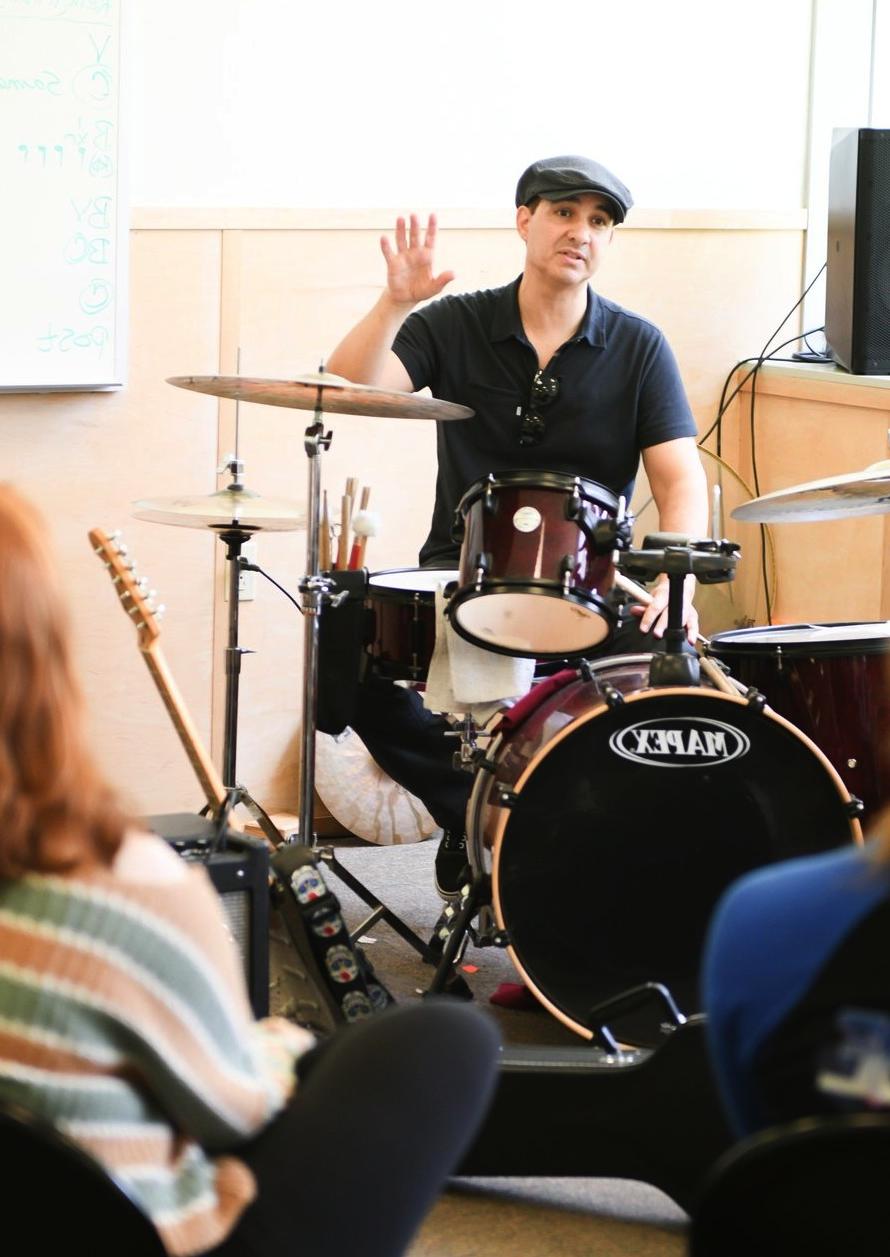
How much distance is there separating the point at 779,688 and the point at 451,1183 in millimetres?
961

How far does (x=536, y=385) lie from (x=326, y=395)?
2.10 ft

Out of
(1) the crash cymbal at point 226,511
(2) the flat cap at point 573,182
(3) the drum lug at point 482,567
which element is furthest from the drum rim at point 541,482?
(2) the flat cap at point 573,182

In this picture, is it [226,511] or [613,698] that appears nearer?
[613,698]

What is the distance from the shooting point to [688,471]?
11.0ft

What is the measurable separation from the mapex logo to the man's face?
109cm

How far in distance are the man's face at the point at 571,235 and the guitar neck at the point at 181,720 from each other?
1.28 metres

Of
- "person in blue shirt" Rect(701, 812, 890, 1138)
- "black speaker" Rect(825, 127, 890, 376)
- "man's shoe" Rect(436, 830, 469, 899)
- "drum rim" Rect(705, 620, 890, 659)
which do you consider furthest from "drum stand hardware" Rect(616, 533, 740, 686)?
"person in blue shirt" Rect(701, 812, 890, 1138)

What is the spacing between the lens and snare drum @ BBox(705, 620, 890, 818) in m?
2.82

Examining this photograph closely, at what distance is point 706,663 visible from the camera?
2689mm

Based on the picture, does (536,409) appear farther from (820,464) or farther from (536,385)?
(820,464)

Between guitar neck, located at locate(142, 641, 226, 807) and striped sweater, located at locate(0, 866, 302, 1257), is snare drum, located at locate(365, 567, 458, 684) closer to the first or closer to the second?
guitar neck, located at locate(142, 641, 226, 807)

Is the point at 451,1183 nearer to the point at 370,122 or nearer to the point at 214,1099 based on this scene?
the point at 214,1099

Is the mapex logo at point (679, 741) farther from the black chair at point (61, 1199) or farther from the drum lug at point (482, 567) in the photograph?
the black chair at point (61, 1199)

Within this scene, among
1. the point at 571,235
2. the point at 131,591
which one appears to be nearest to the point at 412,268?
the point at 571,235
